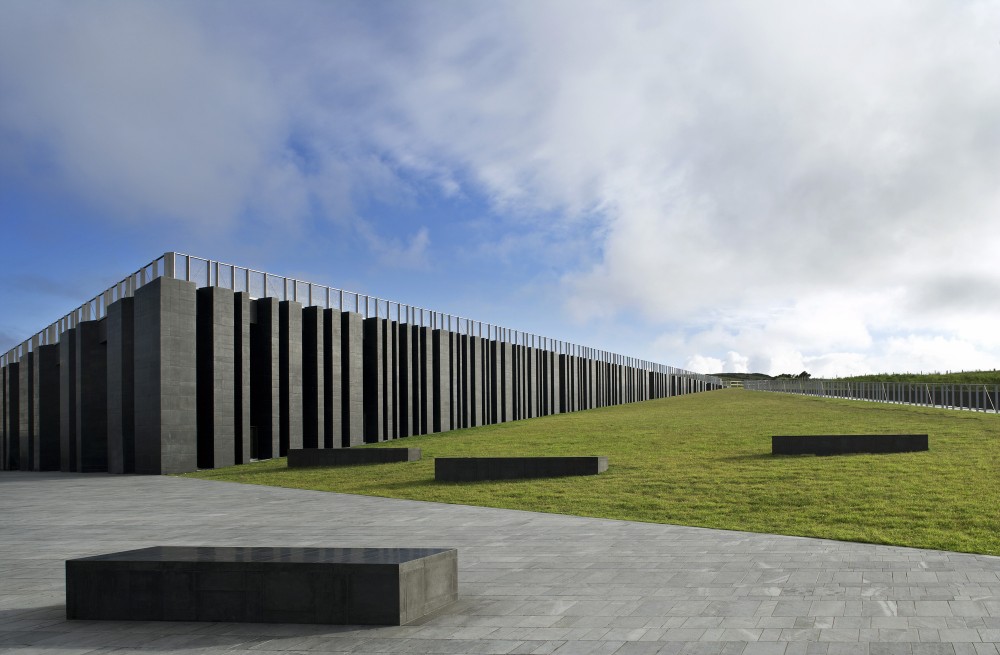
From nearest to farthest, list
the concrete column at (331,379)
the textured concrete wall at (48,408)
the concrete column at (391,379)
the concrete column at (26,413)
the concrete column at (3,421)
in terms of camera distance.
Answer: the concrete column at (331,379)
the textured concrete wall at (48,408)
the concrete column at (391,379)
the concrete column at (26,413)
the concrete column at (3,421)

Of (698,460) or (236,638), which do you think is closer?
(236,638)

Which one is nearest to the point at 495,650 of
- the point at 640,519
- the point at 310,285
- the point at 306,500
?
the point at 640,519

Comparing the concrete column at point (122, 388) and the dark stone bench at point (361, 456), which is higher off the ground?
the concrete column at point (122, 388)

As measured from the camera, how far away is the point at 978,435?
3005 centimetres

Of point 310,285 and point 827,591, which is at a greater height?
point 310,285

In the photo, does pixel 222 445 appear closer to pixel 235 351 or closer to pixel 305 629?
pixel 235 351

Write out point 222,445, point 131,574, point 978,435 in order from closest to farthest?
point 131,574 → point 978,435 → point 222,445

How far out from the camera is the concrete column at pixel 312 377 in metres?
38.8

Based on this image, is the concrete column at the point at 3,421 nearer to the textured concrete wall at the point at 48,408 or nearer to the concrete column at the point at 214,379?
the textured concrete wall at the point at 48,408

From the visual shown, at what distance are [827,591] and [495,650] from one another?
13.1 ft

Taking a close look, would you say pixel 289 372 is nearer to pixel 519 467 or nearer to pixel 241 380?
pixel 241 380

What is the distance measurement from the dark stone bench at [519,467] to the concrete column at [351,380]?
19.4 metres

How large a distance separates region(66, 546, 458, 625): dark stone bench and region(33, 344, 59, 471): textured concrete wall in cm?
4031

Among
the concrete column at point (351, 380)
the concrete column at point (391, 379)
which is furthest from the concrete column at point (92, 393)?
the concrete column at point (391, 379)
